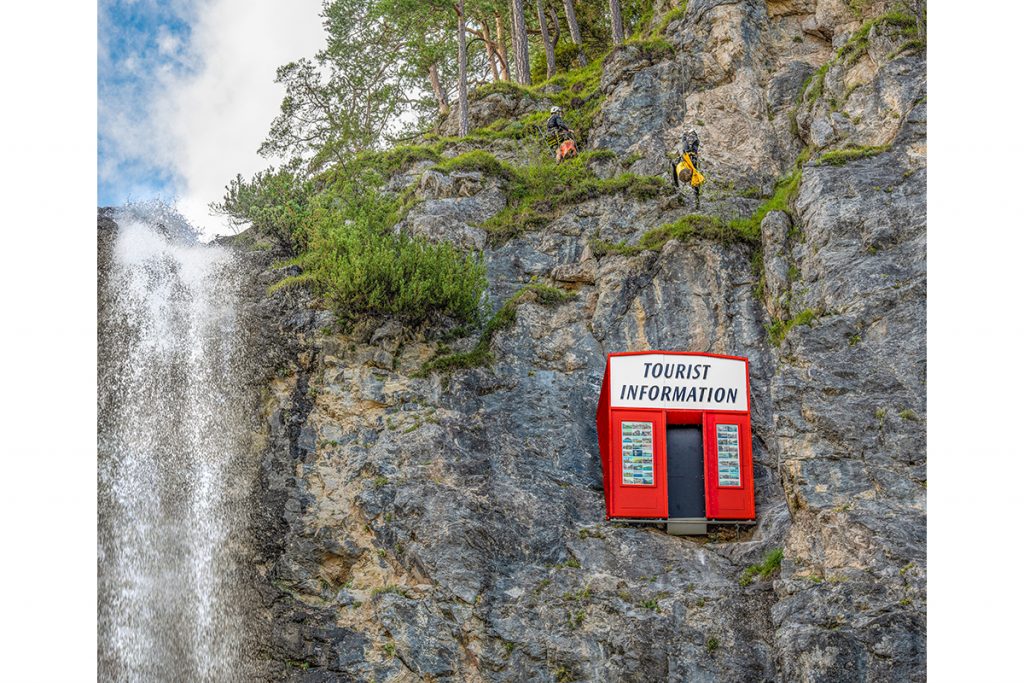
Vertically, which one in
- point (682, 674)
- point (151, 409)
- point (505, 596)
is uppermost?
point (151, 409)

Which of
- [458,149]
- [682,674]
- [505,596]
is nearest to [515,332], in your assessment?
[505,596]

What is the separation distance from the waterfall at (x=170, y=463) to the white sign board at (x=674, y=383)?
6.69 metres

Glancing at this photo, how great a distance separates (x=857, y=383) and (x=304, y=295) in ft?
34.4

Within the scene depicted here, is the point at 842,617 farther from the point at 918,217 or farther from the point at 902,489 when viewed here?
the point at 918,217

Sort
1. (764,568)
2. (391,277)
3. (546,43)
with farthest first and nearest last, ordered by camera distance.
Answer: (546,43), (391,277), (764,568)

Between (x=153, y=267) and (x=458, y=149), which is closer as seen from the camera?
(x=153, y=267)

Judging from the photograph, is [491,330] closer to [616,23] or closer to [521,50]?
[521,50]

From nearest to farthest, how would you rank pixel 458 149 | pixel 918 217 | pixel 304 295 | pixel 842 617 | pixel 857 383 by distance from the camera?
pixel 842 617 < pixel 857 383 < pixel 918 217 < pixel 304 295 < pixel 458 149

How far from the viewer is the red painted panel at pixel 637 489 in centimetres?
1773

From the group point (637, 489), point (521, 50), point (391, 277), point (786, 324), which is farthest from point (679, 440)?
point (521, 50)

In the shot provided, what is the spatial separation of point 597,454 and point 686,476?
1.88 m

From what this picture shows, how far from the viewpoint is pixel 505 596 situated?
17031mm

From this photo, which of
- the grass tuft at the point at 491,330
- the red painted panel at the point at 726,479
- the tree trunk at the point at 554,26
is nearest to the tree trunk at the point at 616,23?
the tree trunk at the point at 554,26

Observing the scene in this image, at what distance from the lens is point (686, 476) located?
18.0m
